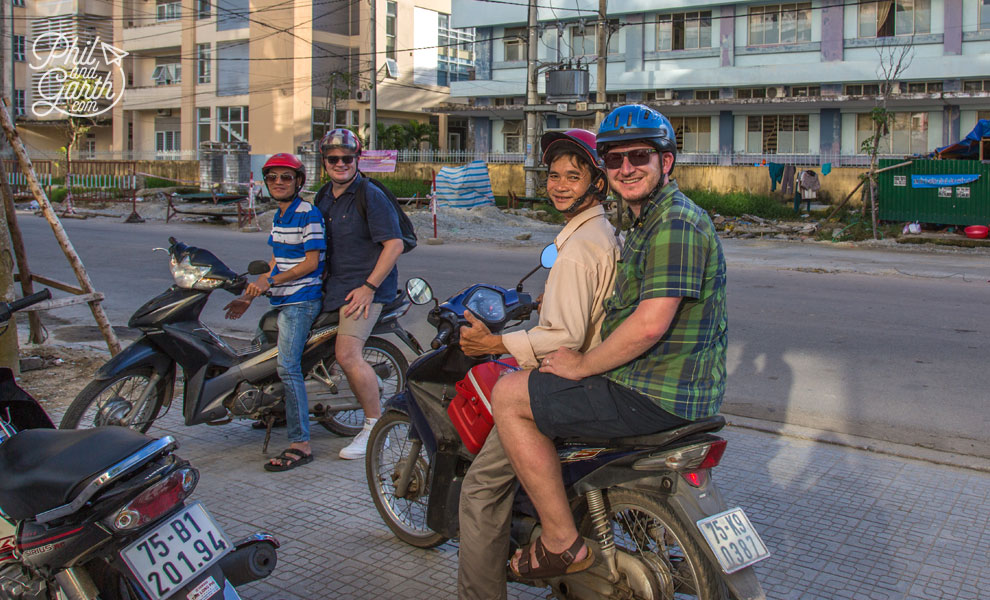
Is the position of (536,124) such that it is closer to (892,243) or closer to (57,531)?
(892,243)

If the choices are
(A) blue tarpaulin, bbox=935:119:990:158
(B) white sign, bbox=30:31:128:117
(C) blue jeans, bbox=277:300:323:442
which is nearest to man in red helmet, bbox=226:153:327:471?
(C) blue jeans, bbox=277:300:323:442

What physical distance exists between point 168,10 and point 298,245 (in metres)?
51.2

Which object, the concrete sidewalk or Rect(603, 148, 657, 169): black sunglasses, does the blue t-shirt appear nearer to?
the concrete sidewalk

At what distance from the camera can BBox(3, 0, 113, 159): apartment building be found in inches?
2127

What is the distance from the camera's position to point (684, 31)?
1540 inches

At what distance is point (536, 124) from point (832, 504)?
92.0 feet

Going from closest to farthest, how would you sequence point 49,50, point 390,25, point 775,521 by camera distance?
point 775,521
point 390,25
point 49,50

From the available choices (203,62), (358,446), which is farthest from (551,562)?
(203,62)

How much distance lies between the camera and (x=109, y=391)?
17.0 ft

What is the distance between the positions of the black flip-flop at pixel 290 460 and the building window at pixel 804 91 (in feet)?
116

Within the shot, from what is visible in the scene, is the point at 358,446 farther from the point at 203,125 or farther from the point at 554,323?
the point at 203,125

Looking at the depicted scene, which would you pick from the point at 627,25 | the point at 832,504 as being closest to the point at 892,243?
the point at 832,504

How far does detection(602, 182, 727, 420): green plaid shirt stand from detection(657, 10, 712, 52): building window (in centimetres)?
3822

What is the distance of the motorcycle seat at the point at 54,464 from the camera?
2.59m
